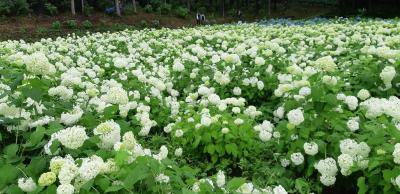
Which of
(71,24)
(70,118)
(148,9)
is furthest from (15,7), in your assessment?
(70,118)

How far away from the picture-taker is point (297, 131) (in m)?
4.34

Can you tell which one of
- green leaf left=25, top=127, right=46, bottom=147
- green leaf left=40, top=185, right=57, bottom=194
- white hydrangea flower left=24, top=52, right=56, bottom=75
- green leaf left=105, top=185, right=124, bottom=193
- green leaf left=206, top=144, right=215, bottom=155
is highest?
white hydrangea flower left=24, top=52, right=56, bottom=75

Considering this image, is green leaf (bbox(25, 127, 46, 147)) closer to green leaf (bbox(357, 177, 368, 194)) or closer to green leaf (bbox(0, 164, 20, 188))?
green leaf (bbox(0, 164, 20, 188))

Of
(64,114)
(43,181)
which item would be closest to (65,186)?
(43,181)

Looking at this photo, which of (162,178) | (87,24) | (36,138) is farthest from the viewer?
(87,24)

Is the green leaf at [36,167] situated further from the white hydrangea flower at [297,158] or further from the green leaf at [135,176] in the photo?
the white hydrangea flower at [297,158]

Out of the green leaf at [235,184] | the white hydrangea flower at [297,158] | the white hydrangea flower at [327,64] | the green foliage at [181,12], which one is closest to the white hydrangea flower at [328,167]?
the white hydrangea flower at [297,158]

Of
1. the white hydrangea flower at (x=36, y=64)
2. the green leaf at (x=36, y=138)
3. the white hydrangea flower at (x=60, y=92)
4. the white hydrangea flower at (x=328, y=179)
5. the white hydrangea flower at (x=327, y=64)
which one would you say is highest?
the white hydrangea flower at (x=36, y=64)

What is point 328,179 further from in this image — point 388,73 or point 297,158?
point 388,73

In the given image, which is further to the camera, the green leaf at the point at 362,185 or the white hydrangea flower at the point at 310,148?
the white hydrangea flower at the point at 310,148

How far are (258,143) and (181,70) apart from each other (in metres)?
2.69

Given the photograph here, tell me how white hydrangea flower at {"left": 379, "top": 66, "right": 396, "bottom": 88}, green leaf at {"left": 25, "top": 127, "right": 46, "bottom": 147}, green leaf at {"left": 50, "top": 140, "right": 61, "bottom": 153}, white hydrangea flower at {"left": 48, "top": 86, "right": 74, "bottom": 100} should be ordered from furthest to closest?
white hydrangea flower at {"left": 379, "top": 66, "right": 396, "bottom": 88}, white hydrangea flower at {"left": 48, "top": 86, "right": 74, "bottom": 100}, green leaf at {"left": 25, "top": 127, "right": 46, "bottom": 147}, green leaf at {"left": 50, "top": 140, "right": 61, "bottom": 153}

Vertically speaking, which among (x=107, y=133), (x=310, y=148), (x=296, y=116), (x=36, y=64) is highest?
(x=36, y=64)

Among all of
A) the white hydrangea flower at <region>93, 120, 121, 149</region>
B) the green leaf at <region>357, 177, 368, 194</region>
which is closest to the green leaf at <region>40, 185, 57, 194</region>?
the white hydrangea flower at <region>93, 120, 121, 149</region>
